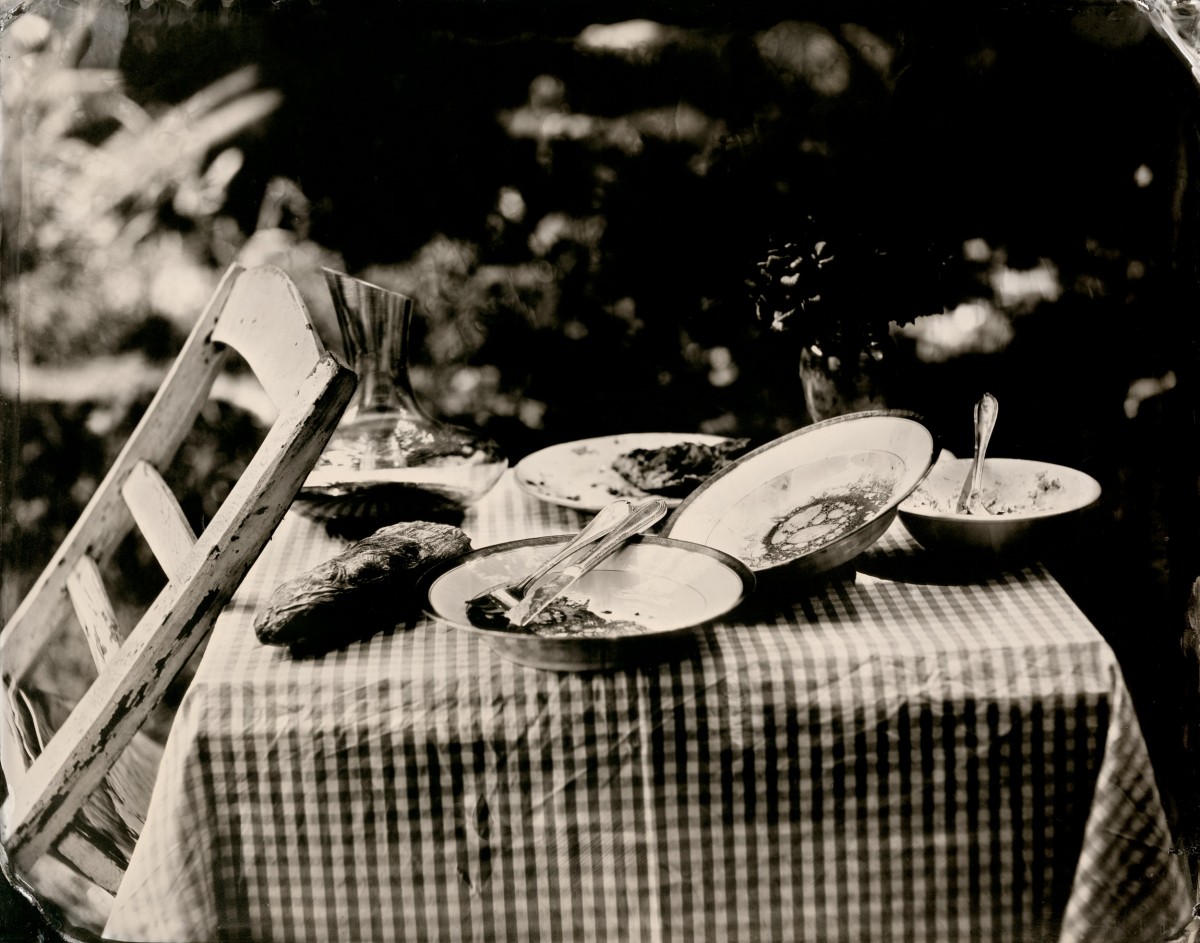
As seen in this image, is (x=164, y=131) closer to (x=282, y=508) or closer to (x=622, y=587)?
(x=282, y=508)

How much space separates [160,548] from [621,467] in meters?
0.42

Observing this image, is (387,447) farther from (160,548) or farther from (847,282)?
(847,282)

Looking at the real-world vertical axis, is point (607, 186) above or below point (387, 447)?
above

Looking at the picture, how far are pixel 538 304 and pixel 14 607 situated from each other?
550 millimetres

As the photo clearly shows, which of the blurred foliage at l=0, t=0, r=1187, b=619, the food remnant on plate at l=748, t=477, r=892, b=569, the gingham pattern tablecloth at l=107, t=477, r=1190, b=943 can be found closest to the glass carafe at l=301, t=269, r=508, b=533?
the blurred foliage at l=0, t=0, r=1187, b=619

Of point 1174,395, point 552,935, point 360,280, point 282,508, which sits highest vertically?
point 1174,395

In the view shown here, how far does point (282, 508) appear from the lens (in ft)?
1.93

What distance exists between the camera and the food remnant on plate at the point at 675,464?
0.84 meters

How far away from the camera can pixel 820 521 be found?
0.72 m

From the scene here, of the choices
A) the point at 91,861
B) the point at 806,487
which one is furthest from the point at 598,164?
the point at 91,861

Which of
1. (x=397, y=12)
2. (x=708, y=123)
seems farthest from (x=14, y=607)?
(x=708, y=123)

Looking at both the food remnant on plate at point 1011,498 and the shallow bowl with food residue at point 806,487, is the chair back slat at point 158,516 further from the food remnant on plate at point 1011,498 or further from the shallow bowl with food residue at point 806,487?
the food remnant on plate at point 1011,498

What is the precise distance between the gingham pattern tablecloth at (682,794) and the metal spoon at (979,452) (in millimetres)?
153

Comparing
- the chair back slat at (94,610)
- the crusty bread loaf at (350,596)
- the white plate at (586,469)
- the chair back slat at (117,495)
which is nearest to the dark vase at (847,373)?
the white plate at (586,469)
